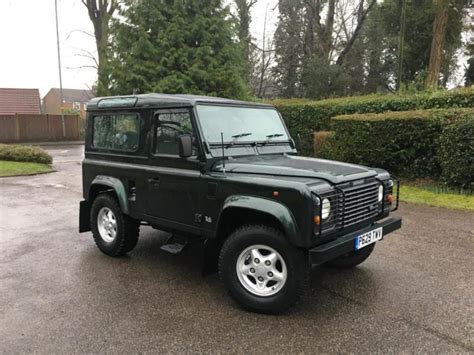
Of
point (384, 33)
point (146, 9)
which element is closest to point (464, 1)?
point (384, 33)

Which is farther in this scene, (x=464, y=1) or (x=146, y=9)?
(x=464, y=1)

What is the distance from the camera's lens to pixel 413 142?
32.2 feet

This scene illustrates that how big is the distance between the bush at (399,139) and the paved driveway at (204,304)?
4.17 meters

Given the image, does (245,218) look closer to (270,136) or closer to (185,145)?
(185,145)

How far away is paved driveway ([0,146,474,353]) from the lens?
10.4 ft

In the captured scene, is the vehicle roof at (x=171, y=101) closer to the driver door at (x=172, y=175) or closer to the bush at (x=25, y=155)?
the driver door at (x=172, y=175)

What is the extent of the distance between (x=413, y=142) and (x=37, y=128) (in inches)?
944

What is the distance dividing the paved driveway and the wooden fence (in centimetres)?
2246

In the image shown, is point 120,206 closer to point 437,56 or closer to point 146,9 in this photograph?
point 146,9

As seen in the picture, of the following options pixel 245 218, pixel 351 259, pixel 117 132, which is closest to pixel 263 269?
pixel 245 218

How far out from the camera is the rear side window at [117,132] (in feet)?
15.7

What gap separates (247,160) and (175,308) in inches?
64.2

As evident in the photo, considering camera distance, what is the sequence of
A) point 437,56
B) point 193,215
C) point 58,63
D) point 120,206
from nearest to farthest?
1. point 193,215
2. point 120,206
3. point 437,56
4. point 58,63

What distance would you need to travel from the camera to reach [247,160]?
14.0 ft
